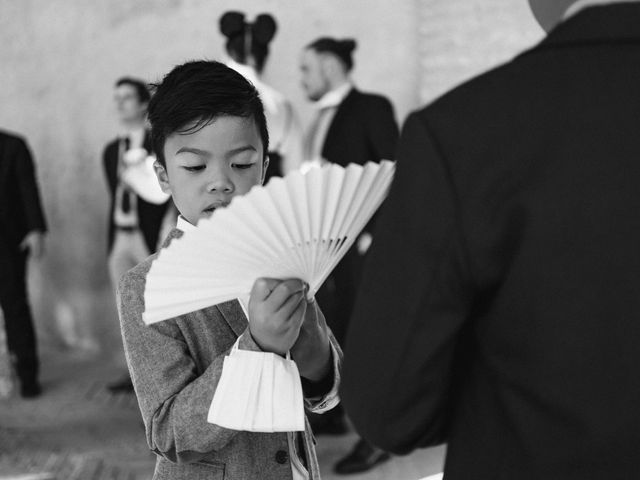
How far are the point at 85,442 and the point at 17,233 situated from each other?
52.5 inches

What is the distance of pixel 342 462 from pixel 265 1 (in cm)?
281

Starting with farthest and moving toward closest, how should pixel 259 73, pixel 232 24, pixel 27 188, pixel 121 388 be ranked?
1. pixel 121 388
2. pixel 27 188
3. pixel 259 73
4. pixel 232 24

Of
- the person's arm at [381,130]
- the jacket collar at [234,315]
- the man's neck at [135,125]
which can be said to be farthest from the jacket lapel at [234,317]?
the man's neck at [135,125]

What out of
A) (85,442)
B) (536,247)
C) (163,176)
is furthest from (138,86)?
(536,247)

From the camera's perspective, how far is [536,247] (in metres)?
0.64

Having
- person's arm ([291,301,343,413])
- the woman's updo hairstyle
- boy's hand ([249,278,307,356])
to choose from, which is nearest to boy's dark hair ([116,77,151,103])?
the woman's updo hairstyle

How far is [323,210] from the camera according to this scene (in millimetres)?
829

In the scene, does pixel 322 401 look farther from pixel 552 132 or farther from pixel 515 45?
pixel 515 45

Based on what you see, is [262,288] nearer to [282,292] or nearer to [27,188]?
[282,292]

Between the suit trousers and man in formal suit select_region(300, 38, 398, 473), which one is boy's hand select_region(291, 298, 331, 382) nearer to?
man in formal suit select_region(300, 38, 398, 473)

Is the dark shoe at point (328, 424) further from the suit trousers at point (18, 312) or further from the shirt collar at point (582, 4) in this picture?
the shirt collar at point (582, 4)

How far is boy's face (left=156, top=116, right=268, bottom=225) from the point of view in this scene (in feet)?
3.64

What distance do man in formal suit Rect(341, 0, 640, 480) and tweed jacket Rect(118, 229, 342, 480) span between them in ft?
1.10

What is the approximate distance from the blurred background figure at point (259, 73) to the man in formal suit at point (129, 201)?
1043mm
